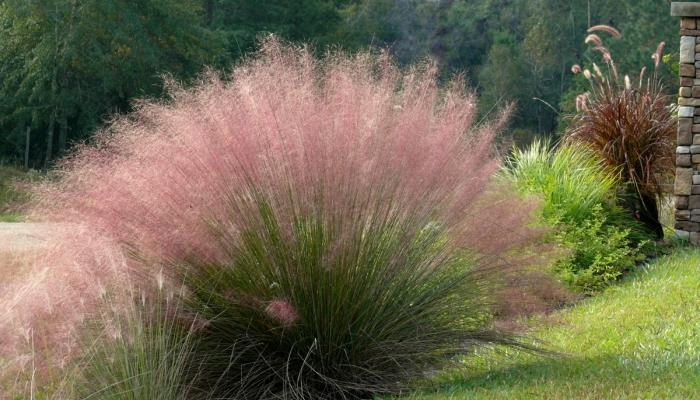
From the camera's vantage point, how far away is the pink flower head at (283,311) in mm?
5004

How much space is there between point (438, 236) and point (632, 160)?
5506mm

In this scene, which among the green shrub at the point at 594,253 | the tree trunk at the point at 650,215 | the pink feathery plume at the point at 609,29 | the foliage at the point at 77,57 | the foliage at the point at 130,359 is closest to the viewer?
the foliage at the point at 130,359

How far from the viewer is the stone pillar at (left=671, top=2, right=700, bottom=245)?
9945mm

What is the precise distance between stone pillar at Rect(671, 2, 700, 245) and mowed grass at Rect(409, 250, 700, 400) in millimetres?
2310

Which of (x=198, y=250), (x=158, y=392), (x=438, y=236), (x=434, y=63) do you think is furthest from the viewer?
(x=434, y=63)

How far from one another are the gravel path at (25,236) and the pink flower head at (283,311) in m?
1.38

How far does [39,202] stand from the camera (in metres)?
5.61

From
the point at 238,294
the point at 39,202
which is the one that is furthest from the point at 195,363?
the point at 39,202

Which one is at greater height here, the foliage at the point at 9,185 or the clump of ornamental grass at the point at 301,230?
the clump of ornamental grass at the point at 301,230

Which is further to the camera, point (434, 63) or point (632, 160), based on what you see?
point (632, 160)

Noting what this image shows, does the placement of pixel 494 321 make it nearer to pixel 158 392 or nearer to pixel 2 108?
pixel 158 392

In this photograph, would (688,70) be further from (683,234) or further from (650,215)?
(683,234)

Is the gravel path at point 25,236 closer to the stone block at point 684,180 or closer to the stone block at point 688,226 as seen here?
the stone block at point 684,180

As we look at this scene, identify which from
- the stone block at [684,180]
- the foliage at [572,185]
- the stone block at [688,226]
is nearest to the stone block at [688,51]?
the stone block at [684,180]
